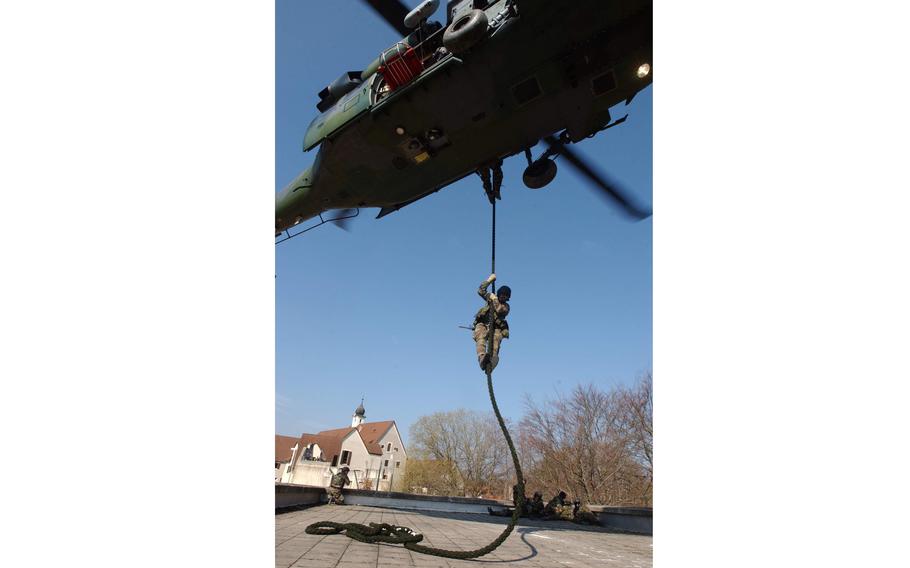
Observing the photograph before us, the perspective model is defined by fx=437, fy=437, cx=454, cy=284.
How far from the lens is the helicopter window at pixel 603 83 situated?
573 cm

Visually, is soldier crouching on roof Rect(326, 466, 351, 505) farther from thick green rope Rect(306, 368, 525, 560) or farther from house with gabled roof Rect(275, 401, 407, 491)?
house with gabled roof Rect(275, 401, 407, 491)

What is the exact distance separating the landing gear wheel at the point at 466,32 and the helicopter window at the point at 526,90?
840 millimetres

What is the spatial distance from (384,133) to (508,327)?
4049 millimetres

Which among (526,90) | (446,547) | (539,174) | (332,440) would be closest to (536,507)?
(446,547)

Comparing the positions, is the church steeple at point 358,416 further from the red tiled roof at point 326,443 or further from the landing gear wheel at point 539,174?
the landing gear wheel at point 539,174

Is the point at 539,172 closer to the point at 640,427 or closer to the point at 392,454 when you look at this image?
→ the point at 640,427

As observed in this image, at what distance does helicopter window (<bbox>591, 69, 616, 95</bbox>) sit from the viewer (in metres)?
5.73

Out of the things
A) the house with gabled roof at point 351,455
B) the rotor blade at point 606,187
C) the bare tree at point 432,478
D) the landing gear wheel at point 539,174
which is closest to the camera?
the landing gear wheel at point 539,174

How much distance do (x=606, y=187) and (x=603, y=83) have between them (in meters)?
2.19

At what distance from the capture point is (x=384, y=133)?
22.6 ft

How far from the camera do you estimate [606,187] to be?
7648 millimetres

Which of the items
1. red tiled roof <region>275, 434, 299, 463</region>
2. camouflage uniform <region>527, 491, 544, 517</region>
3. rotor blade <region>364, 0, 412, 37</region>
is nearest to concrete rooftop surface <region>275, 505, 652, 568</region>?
camouflage uniform <region>527, 491, 544, 517</region>

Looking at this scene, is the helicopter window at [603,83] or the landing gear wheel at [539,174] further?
the landing gear wheel at [539,174]

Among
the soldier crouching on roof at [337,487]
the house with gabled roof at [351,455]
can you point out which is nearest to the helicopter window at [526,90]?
the soldier crouching on roof at [337,487]
